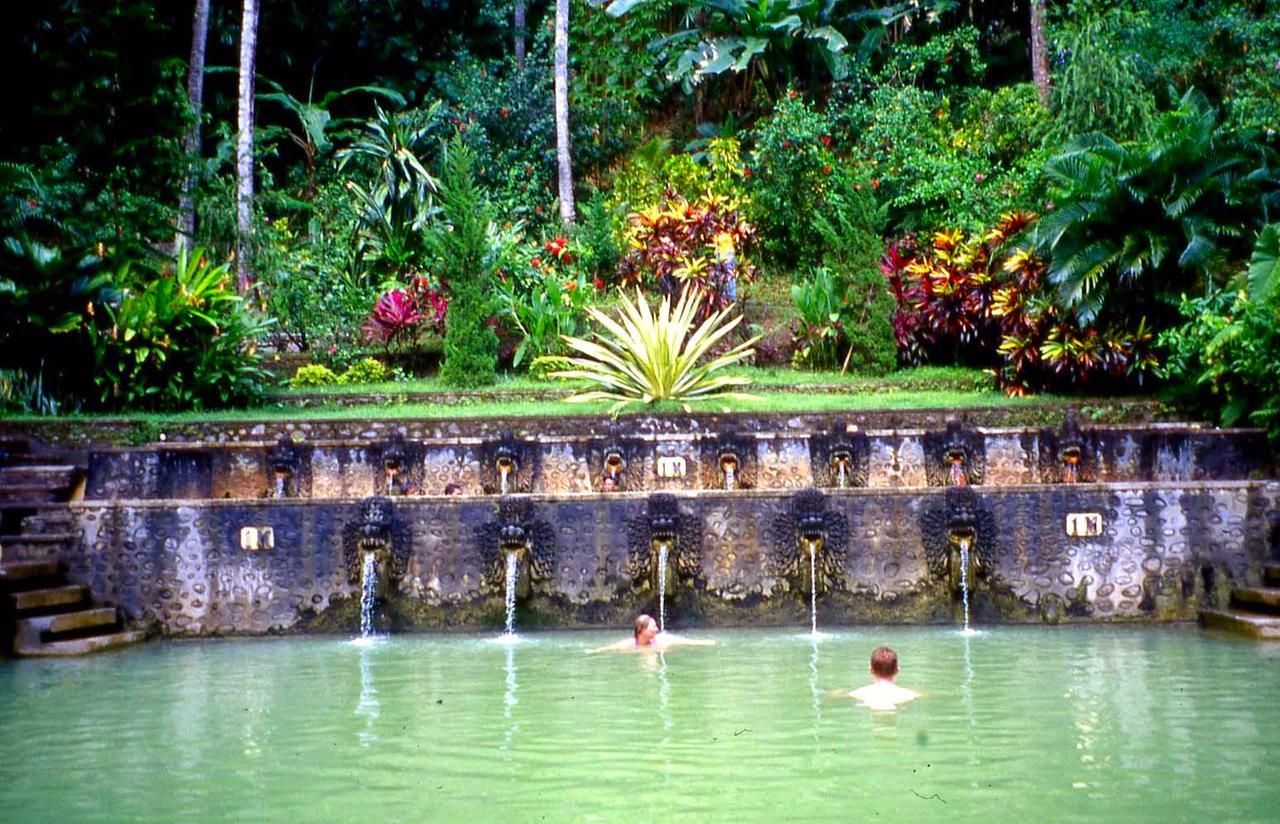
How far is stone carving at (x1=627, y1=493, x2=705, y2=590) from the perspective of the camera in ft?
38.4

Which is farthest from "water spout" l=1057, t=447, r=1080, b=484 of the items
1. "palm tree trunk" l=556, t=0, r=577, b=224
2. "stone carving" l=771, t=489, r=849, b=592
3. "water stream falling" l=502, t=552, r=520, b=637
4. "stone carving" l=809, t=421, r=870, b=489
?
"palm tree trunk" l=556, t=0, r=577, b=224

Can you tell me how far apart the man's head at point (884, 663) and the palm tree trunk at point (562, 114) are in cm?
1517

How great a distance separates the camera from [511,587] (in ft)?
38.4

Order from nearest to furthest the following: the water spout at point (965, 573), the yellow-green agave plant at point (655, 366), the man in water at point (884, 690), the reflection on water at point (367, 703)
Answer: the reflection on water at point (367, 703) < the man in water at point (884, 690) < the water spout at point (965, 573) < the yellow-green agave plant at point (655, 366)

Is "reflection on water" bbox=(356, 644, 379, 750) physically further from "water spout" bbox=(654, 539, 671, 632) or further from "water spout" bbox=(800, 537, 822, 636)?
"water spout" bbox=(800, 537, 822, 636)

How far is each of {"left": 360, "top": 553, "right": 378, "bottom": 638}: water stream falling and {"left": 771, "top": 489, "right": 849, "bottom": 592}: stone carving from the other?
10.1ft

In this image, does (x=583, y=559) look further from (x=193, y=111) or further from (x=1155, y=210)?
(x=193, y=111)

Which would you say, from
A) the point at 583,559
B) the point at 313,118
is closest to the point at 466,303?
the point at 583,559

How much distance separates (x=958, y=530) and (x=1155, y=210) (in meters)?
5.58

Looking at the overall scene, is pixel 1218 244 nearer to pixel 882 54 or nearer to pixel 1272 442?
pixel 1272 442

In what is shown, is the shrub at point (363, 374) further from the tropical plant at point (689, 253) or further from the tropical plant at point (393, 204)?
the tropical plant at point (689, 253)

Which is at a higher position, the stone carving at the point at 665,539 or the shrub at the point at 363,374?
the shrub at the point at 363,374

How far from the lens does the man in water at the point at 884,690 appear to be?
331 inches

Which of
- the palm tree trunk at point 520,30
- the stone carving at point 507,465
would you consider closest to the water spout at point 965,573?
the stone carving at point 507,465
